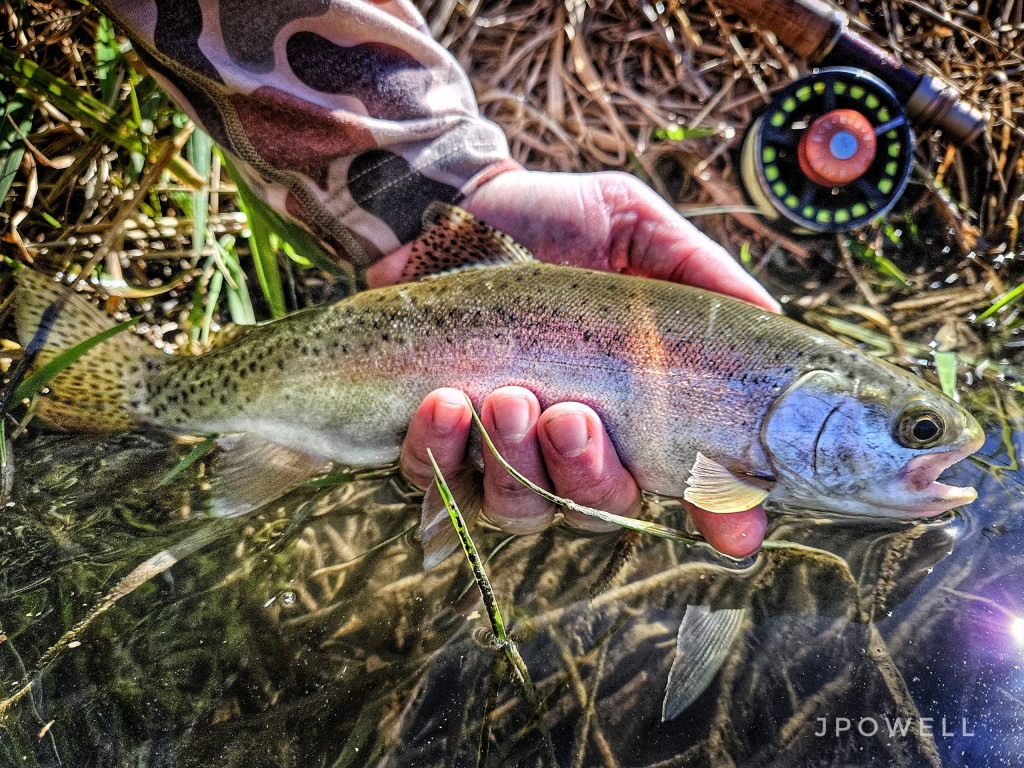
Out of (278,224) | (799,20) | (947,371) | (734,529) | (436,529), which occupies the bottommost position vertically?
(436,529)

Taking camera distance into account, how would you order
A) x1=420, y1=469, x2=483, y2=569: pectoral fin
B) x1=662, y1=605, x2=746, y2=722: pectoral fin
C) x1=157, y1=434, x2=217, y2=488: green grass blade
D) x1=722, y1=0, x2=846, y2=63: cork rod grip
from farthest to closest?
x1=722, y1=0, x2=846, y2=63: cork rod grip, x1=157, y1=434, x2=217, y2=488: green grass blade, x1=420, y1=469, x2=483, y2=569: pectoral fin, x1=662, y1=605, x2=746, y2=722: pectoral fin

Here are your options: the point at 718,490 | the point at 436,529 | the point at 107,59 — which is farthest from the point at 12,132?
the point at 718,490

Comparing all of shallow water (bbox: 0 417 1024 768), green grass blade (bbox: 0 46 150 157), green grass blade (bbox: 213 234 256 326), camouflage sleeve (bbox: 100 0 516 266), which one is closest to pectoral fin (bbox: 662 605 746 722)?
shallow water (bbox: 0 417 1024 768)

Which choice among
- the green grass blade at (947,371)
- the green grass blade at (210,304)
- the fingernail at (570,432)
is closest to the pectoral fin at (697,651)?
the fingernail at (570,432)

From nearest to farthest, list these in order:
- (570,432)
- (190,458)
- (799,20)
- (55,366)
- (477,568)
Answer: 1. (477,568)
2. (570,432)
3. (55,366)
4. (190,458)
5. (799,20)

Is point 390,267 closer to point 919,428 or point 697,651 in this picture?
point 697,651

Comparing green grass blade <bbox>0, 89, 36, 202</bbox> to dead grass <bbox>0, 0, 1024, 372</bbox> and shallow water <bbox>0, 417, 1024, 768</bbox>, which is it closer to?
dead grass <bbox>0, 0, 1024, 372</bbox>
